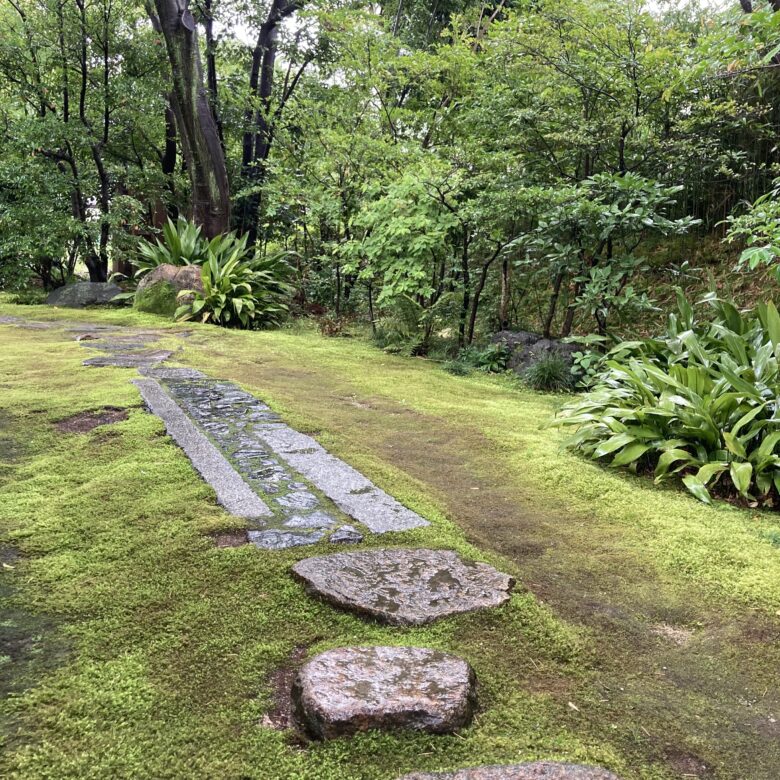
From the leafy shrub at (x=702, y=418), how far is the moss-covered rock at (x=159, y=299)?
254 inches

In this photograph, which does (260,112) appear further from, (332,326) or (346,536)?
(346,536)

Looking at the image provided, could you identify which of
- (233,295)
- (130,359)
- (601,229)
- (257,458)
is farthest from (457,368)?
(233,295)

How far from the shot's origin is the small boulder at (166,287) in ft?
27.9

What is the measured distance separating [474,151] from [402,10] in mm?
6974

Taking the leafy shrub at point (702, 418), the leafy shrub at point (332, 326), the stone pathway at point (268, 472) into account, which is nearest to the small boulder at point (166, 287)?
the leafy shrub at point (332, 326)

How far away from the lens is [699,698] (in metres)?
1.45

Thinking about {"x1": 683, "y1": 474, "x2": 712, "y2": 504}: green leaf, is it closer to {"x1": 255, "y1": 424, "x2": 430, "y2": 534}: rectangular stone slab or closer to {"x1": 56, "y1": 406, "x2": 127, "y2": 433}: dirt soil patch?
{"x1": 255, "y1": 424, "x2": 430, "y2": 534}: rectangular stone slab

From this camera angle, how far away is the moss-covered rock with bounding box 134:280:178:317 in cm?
855

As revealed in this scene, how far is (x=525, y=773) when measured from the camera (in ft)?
3.68

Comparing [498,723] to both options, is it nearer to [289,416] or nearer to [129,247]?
[289,416]

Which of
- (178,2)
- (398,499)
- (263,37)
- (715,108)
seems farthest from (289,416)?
(263,37)

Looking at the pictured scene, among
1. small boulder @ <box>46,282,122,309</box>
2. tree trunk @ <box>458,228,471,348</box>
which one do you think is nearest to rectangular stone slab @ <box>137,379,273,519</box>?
tree trunk @ <box>458,228,471,348</box>

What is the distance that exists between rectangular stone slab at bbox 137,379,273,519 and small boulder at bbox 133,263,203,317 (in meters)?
5.14

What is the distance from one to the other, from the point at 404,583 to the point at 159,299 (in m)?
7.85
